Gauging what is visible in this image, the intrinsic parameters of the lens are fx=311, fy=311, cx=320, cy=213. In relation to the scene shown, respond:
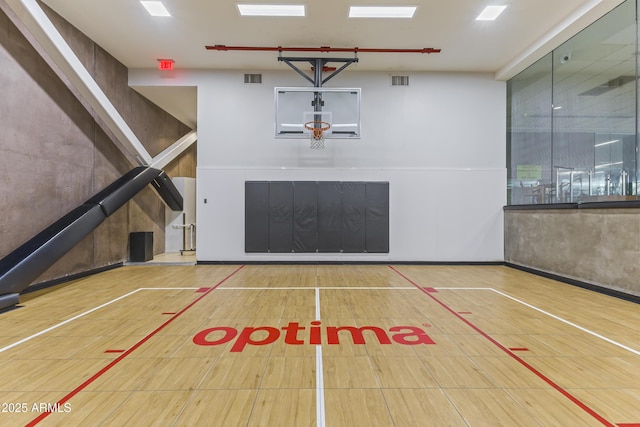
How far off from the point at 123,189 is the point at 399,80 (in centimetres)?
655

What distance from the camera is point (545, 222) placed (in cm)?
616

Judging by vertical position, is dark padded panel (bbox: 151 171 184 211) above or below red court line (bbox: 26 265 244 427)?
above

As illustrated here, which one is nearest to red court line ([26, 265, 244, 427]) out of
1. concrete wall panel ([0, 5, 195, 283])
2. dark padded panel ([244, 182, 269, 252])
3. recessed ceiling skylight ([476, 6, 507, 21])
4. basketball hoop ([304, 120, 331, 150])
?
concrete wall panel ([0, 5, 195, 283])

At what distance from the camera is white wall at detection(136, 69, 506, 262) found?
738 cm

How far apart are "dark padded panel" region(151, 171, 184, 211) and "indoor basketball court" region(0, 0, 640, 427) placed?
2.5 inches

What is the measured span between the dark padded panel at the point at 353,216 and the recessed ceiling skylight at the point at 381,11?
11.1 ft

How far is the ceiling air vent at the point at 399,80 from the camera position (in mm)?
7469

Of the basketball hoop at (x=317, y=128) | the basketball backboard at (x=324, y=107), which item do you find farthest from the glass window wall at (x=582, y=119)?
the basketball hoop at (x=317, y=128)

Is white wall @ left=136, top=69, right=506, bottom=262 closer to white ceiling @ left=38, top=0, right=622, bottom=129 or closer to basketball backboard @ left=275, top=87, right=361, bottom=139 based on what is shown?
basketball backboard @ left=275, top=87, right=361, bottom=139

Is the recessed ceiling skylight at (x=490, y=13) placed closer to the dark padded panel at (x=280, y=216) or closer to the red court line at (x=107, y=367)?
the dark padded panel at (x=280, y=216)

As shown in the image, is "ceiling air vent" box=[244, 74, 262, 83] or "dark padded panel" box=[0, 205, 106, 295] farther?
"ceiling air vent" box=[244, 74, 262, 83]

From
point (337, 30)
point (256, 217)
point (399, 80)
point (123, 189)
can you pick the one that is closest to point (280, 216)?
point (256, 217)

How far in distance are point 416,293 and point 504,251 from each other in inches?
156

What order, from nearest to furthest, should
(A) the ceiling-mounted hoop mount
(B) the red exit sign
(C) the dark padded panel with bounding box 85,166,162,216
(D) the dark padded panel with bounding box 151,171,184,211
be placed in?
(C) the dark padded panel with bounding box 85,166,162,216, (A) the ceiling-mounted hoop mount, (B) the red exit sign, (D) the dark padded panel with bounding box 151,171,184,211
